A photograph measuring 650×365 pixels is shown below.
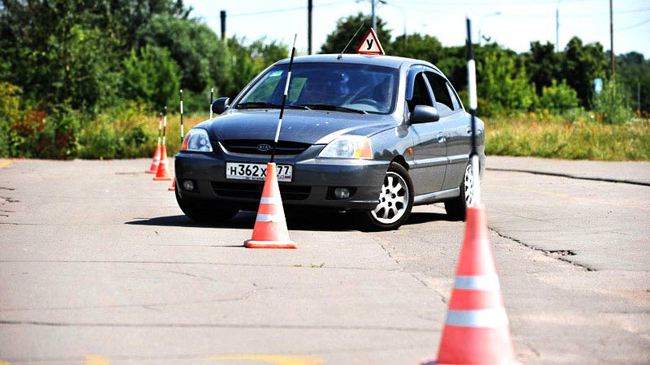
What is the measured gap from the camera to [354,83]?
1148cm

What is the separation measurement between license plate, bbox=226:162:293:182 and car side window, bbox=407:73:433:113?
2248 mm

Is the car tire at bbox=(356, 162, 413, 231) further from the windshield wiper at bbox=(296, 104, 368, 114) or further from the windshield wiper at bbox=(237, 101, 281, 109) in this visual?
the windshield wiper at bbox=(237, 101, 281, 109)

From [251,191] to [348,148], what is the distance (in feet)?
3.17

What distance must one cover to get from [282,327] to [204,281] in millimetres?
1581

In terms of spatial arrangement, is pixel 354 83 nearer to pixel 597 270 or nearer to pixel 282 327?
pixel 597 270

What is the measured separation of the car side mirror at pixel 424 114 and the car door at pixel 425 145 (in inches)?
8.8

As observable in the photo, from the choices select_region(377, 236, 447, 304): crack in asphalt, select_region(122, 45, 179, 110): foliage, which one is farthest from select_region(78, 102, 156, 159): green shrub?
select_region(122, 45, 179, 110): foliage

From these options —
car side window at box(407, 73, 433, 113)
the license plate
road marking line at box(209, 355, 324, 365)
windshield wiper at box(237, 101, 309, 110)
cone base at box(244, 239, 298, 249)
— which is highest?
car side window at box(407, 73, 433, 113)

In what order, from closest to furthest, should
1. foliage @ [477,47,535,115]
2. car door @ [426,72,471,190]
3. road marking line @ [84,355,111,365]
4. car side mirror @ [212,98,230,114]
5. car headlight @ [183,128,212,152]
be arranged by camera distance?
road marking line @ [84,355,111,365], car headlight @ [183,128,212,152], car side mirror @ [212,98,230,114], car door @ [426,72,471,190], foliage @ [477,47,535,115]

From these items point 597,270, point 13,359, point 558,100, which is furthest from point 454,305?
point 558,100

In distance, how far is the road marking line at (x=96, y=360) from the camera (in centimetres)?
483

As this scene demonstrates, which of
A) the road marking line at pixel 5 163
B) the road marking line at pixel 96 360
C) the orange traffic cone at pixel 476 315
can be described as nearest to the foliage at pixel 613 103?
the road marking line at pixel 5 163

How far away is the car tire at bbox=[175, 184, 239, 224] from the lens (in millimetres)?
10852

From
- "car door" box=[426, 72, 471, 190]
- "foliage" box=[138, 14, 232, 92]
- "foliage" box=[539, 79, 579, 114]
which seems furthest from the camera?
"foliage" box=[539, 79, 579, 114]
